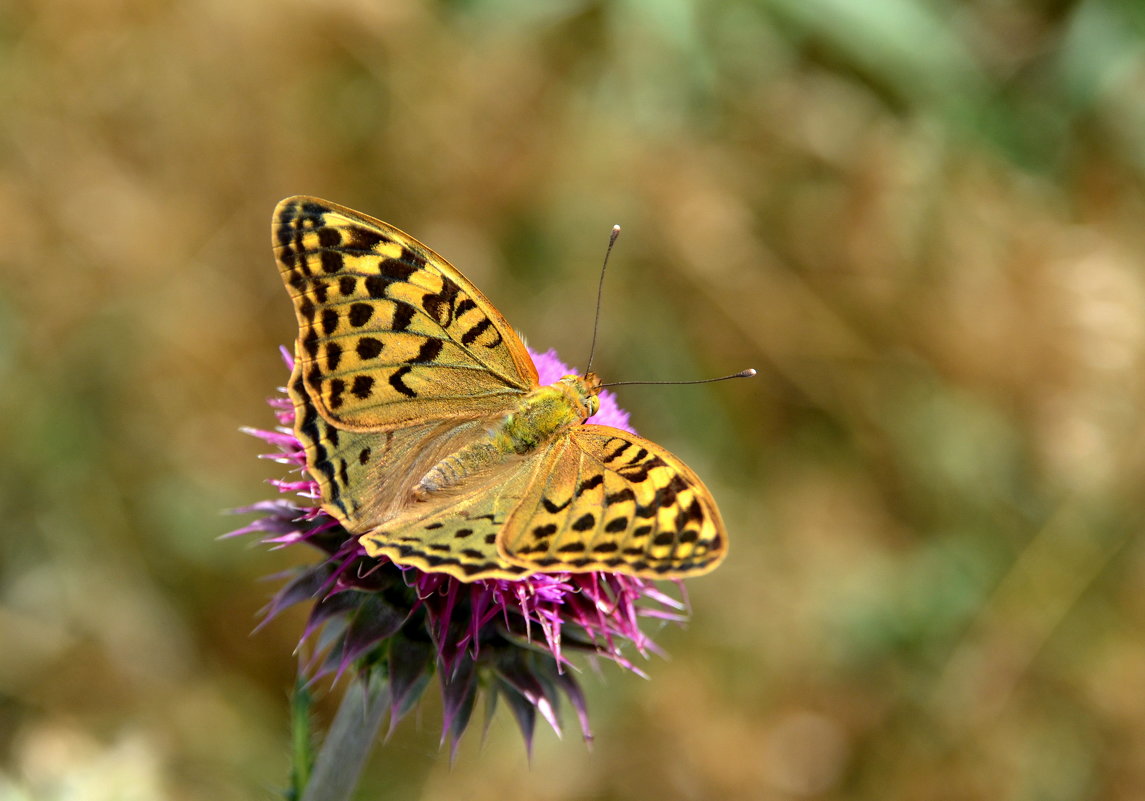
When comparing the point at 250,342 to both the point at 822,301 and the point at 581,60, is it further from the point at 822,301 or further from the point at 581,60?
the point at 822,301

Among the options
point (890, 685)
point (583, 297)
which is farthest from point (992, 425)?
point (583, 297)

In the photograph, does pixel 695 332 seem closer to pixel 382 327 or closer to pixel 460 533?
pixel 382 327

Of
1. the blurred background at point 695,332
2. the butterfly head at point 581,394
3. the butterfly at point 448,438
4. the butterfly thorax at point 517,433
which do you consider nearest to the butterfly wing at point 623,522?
the butterfly at point 448,438

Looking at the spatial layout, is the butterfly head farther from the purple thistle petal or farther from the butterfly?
the purple thistle petal

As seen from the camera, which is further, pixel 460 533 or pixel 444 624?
pixel 444 624

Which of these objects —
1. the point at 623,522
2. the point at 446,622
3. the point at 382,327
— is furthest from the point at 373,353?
the point at 623,522

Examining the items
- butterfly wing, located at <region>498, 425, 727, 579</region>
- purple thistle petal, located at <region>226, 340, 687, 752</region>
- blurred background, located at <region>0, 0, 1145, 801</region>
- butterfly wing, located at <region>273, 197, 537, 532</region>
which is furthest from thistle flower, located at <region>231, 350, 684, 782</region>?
blurred background, located at <region>0, 0, 1145, 801</region>

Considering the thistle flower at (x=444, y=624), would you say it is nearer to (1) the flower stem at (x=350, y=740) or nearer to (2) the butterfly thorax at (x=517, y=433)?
(1) the flower stem at (x=350, y=740)
